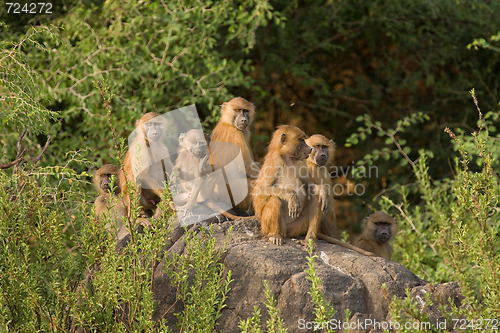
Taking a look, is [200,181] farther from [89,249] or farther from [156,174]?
[89,249]

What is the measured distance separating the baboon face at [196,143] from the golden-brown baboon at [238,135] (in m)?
0.23

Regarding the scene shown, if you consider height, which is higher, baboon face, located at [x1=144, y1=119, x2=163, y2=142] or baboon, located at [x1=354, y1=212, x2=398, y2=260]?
baboon face, located at [x1=144, y1=119, x2=163, y2=142]

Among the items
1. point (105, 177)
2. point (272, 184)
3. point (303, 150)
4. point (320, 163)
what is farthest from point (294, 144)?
point (105, 177)

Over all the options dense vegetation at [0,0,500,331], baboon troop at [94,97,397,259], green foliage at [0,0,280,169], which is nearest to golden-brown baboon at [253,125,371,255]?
baboon troop at [94,97,397,259]

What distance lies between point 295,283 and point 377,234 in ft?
6.78

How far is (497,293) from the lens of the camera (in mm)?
4141

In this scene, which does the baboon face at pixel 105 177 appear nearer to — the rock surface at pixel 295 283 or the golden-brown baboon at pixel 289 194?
the rock surface at pixel 295 283

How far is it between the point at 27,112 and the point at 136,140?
1027mm

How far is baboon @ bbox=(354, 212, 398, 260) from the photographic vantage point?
6.68 m

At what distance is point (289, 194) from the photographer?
18.1 ft

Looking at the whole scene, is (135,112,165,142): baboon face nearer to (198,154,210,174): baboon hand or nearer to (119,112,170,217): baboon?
(119,112,170,217): baboon

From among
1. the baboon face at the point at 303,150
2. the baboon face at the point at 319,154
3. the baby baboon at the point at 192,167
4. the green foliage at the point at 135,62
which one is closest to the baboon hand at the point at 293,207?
the baboon face at the point at 303,150

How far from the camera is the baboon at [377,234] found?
6.68 metres

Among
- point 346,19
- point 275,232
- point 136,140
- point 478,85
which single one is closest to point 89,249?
point 275,232
